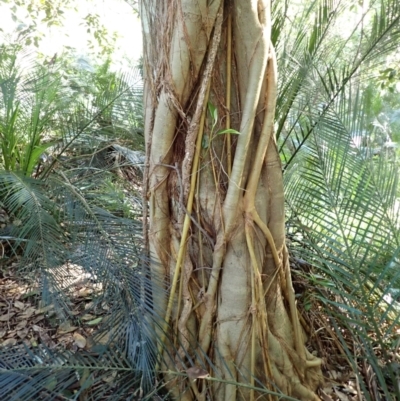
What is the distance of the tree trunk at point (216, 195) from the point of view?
121cm

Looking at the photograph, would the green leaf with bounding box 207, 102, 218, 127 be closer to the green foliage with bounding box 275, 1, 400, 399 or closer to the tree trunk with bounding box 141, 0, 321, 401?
the tree trunk with bounding box 141, 0, 321, 401

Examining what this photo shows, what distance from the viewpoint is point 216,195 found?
1.29m

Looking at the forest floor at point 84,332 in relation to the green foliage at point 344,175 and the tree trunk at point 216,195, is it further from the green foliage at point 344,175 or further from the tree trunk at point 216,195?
the tree trunk at point 216,195

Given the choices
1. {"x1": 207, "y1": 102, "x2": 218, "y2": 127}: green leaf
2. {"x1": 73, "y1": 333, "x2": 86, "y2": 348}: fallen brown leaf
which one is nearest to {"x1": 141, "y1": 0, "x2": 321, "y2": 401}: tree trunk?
{"x1": 207, "y1": 102, "x2": 218, "y2": 127}: green leaf

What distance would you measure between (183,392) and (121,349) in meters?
0.24

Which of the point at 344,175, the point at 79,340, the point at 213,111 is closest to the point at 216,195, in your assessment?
the point at 213,111

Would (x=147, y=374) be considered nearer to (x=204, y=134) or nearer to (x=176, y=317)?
(x=176, y=317)

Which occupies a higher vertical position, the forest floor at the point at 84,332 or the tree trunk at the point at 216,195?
the tree trunk at the point at 216,195

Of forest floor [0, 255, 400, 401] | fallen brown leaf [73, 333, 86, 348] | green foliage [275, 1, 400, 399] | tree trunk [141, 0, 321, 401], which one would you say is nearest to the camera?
tree trunk [141, 0, 321, 401]

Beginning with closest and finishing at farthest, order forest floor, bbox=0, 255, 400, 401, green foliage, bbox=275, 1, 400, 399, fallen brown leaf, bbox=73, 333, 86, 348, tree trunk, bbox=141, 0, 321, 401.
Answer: tree trunk, bbox=141, 0, 321, 401, green foliage, bbox=275, 1, 400, 399, forest floor, bbox=0, 255, 400, 401, fallen brown leaf, bbox=73, 333, 86, 348

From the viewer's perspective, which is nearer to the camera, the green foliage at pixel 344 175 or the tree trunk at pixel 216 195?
the tree trunk at pixel 216 195

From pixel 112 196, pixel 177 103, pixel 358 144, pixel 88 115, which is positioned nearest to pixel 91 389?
pixel 112 196

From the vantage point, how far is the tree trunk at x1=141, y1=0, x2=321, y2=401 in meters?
1.21

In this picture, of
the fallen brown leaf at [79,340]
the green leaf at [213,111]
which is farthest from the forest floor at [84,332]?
the green leaf at [213,111]
